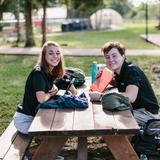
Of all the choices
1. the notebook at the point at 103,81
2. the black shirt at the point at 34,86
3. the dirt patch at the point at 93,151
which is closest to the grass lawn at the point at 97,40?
the dirt patch at the point at 93,151

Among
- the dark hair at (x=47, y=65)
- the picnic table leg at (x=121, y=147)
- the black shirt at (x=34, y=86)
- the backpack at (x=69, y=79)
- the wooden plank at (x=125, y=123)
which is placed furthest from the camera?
the backpack at (x=69, y=79)

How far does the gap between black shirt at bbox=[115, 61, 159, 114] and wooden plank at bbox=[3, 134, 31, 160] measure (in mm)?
Answer: 1171

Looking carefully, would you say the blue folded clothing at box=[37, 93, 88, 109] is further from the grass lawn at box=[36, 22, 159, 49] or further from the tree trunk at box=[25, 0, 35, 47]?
the tree trunk at box=[25, 0, 35, 47]

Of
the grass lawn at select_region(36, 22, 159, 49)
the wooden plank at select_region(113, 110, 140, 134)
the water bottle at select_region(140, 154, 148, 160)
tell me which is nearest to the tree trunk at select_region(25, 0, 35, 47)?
the grass lawn at select_region(36, 22, 159, 49)

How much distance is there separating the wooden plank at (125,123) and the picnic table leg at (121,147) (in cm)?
16

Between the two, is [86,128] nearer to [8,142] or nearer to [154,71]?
[8,142]

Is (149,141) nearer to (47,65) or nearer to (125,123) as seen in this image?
(125,123)

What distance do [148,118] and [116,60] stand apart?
2.45 feet

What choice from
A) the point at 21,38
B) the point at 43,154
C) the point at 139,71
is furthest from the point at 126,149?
the point at 21,38

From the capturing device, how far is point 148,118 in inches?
208

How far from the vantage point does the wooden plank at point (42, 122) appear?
4.07 m

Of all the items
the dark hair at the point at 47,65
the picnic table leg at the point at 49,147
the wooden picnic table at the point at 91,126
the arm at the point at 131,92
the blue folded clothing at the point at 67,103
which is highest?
the dark hair at the point at 47,65

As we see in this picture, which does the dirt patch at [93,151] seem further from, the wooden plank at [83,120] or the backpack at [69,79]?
the wooden plank at [83,120]

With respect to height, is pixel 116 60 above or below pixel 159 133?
above
